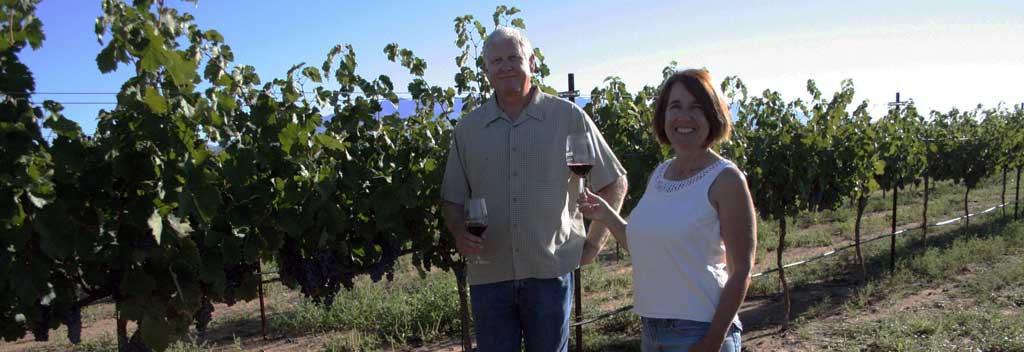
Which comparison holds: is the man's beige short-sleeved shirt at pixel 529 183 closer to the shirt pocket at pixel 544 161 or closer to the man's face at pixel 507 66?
the shirt pocket at pixel 544 161

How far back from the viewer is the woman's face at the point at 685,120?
6.60 ft

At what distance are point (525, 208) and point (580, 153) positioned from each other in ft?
1.05

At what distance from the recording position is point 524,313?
2475mm

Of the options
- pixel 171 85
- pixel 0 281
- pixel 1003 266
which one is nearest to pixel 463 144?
pixel 171 85

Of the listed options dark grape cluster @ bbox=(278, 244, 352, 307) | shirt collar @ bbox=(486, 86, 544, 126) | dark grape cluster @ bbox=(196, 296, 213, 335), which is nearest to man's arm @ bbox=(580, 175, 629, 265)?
shirt collar @ bbox=(486, 86, 544, 126)

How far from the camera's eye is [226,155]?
8.48 feet

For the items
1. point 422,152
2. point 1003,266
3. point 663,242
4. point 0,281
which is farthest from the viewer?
point 1003,266

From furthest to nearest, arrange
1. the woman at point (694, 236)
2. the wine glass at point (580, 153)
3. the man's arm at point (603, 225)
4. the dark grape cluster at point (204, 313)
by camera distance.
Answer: the dark grape cluster at point (204, 313) → the man's arm at point (603, 225) → the wine glass at point (580, 153) → the woman at point (694, 236)

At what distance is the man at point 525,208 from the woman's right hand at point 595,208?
18cm

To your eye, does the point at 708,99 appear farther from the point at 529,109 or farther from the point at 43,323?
the point at 43,323

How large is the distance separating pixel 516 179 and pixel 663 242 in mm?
634

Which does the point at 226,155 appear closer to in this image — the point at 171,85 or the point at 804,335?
the point at 171,85

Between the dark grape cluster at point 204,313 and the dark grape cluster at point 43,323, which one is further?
the dark grape cluster at point 204,313

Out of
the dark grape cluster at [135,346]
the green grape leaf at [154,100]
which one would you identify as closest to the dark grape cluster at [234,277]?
the dark grape cluster at [135,346]
